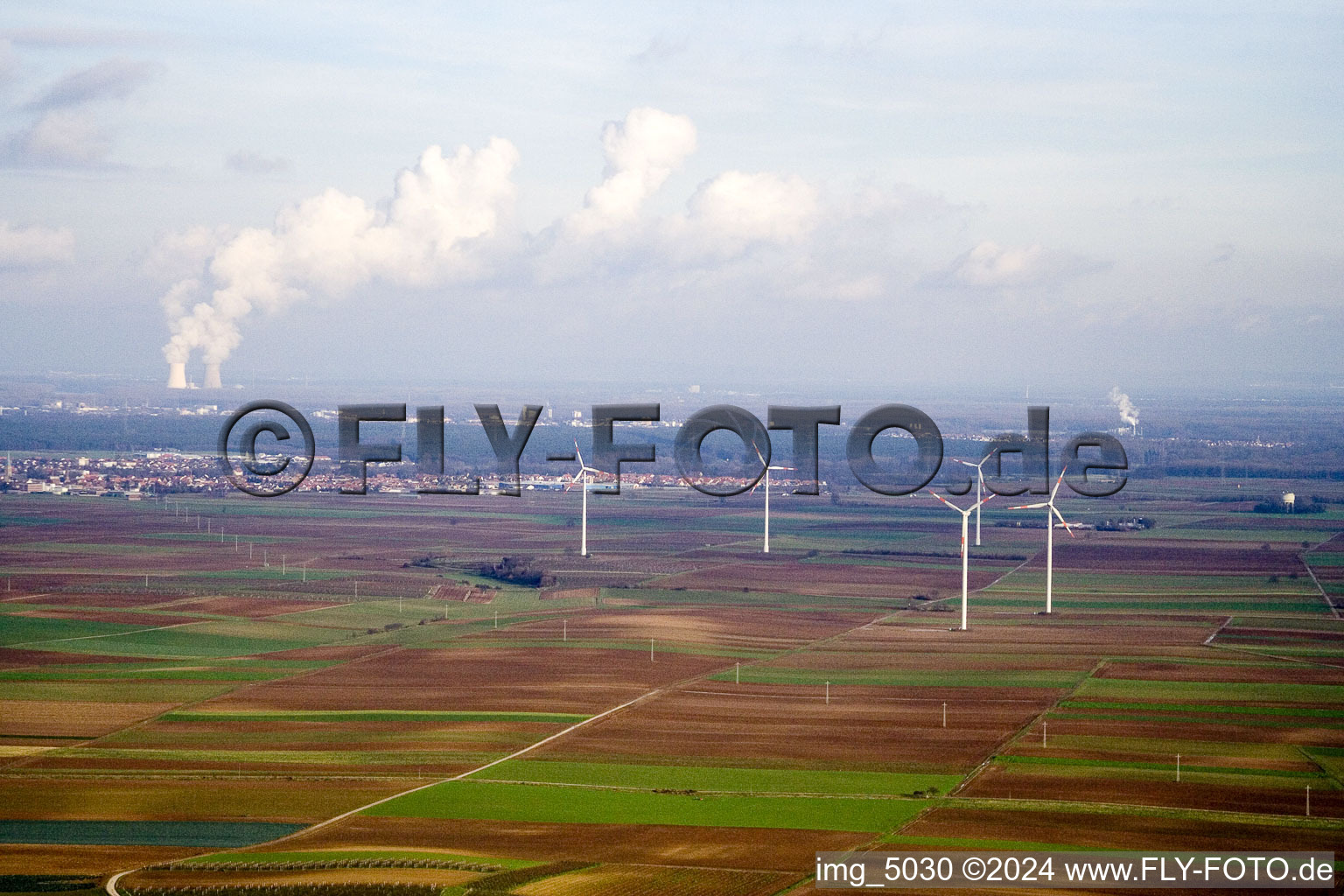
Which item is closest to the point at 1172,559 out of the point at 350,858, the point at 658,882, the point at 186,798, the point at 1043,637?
the point at 1043,637

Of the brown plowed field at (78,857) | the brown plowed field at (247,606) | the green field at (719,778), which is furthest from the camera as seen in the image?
the brown plowed field at (247,606)

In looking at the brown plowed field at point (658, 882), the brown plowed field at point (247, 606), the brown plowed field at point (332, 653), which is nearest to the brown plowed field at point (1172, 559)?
the brown plowed field at point (247, 606)

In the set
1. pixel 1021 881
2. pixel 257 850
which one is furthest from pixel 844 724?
pixel 257 850

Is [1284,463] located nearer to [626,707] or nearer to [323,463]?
[323,463]

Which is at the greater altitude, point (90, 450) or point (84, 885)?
point (90, 450)

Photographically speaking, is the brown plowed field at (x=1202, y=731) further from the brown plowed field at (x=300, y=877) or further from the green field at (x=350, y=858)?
the brown plowed field at (x=300, y=877)

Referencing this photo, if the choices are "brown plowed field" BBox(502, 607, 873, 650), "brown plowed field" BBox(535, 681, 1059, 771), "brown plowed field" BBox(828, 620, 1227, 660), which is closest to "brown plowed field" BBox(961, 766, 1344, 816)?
"brown plowed field" BBox(535, 681, 1059, 771)

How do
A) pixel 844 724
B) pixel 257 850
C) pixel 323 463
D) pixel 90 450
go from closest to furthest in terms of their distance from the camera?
1. pixel 257 850
2. pixel 844 724
3. pixel 323 463
4. pixel 90 450
